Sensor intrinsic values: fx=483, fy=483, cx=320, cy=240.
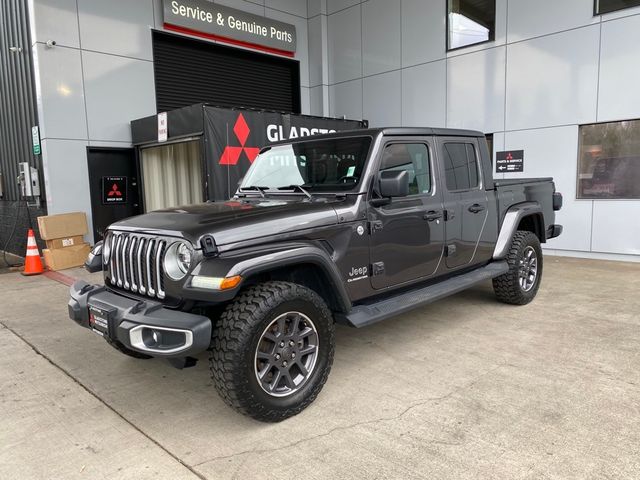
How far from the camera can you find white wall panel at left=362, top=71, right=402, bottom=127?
1142cm

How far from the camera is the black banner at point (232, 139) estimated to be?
8062mm

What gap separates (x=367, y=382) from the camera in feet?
12.0

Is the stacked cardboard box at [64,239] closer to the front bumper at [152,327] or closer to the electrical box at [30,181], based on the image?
the electrical box at [30,181]

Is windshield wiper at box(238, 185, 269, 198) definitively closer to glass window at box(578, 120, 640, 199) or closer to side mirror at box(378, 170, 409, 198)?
side mirror at box(378, 170, 409, 198)

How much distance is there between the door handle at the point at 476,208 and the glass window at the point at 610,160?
496cm

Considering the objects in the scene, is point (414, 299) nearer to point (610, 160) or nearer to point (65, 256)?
point (610, 160)

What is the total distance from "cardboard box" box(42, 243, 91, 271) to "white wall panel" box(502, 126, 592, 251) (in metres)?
8.38

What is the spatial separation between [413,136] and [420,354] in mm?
1900

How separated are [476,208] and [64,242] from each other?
7117mm

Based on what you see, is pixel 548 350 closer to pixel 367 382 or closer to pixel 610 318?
pixel 610 318

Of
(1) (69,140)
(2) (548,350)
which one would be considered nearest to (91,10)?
(1) (69,140)

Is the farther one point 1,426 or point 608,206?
point 608,206

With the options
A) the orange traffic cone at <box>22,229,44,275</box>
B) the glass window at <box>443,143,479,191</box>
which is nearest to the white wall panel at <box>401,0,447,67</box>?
the glass window at <box>443,143,479,191</box>

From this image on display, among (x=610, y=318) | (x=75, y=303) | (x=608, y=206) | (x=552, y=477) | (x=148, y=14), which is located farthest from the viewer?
(x=148, y=14)
